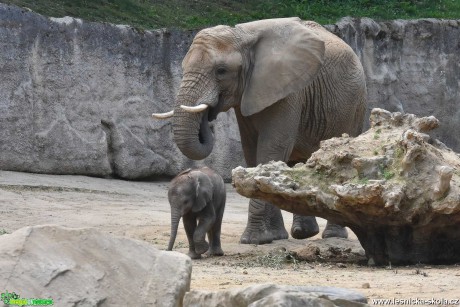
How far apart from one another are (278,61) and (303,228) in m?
1.67

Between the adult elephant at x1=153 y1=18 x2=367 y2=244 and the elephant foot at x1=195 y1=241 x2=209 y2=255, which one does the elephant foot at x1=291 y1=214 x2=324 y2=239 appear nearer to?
the adult elephant at x1=153 y1=18 x2=367 y2=244

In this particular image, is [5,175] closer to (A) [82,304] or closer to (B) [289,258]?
(B) [289,258]

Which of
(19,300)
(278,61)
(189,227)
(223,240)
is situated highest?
(278,61)

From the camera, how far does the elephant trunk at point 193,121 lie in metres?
11.4

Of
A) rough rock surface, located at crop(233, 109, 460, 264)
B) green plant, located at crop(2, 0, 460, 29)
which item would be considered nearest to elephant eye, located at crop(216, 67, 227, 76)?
rough rock surface, located at crop(233, 109, 460, 264)

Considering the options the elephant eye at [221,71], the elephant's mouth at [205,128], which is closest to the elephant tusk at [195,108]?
the elephant's mouth at [205,128]

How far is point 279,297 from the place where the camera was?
561 cm

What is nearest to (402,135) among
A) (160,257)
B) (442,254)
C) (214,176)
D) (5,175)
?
(442,254)

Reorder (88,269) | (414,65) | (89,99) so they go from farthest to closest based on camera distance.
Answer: (414,65), (89,99), (88,269)

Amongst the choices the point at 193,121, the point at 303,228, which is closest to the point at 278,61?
the point at 193,121

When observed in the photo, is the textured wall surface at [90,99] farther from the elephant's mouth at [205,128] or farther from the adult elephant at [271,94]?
the elephant's mouth at [205,128]

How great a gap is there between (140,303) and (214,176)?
5.17m

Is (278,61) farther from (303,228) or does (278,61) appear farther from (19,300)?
(19,300)

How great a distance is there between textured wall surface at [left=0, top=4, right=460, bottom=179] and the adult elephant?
3.49m
